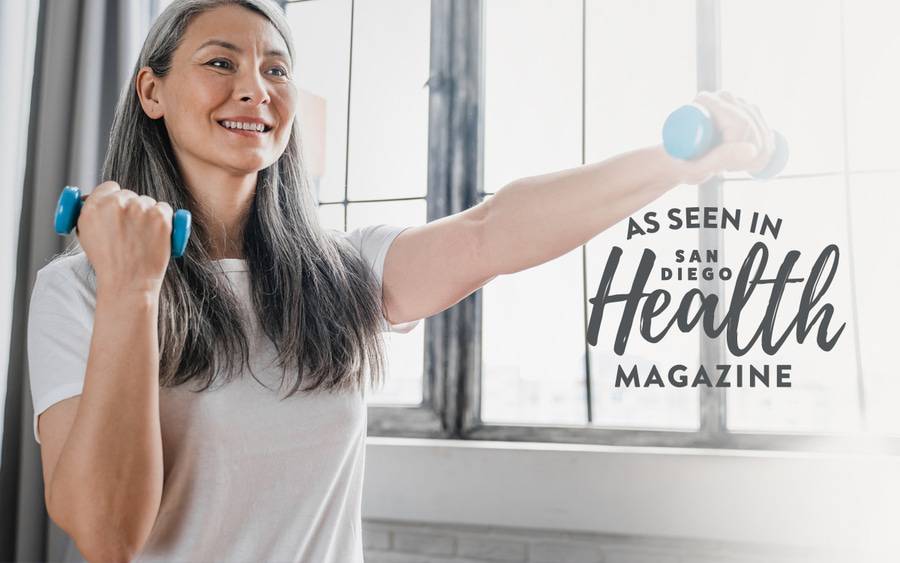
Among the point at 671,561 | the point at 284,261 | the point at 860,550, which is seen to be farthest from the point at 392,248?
the point at 860,550

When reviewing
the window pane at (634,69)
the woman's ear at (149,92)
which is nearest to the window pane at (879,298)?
the window pane at (634,69)

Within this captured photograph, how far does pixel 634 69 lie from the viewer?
1947mm

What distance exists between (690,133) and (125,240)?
0.61 m

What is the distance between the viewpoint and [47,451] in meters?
0.86

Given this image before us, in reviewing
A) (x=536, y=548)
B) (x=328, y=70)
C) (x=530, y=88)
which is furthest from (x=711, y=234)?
(x=328, y=70)

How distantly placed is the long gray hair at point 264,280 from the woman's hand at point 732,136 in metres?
0.51

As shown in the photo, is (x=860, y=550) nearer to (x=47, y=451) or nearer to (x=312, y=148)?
(x=47, y=451)

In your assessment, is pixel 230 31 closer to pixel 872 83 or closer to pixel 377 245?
pixel 377 245

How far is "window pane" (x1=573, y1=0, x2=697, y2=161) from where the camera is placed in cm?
190

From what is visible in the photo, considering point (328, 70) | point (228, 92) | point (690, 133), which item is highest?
point (328, 70)

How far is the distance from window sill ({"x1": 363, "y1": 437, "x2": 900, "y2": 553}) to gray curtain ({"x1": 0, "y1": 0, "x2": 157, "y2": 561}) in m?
0.75

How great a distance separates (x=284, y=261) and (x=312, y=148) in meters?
1.12

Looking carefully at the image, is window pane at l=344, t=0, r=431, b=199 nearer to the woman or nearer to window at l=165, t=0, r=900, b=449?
window at l=165, t=0, r=900, b=449

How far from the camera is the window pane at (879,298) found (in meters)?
1.68
